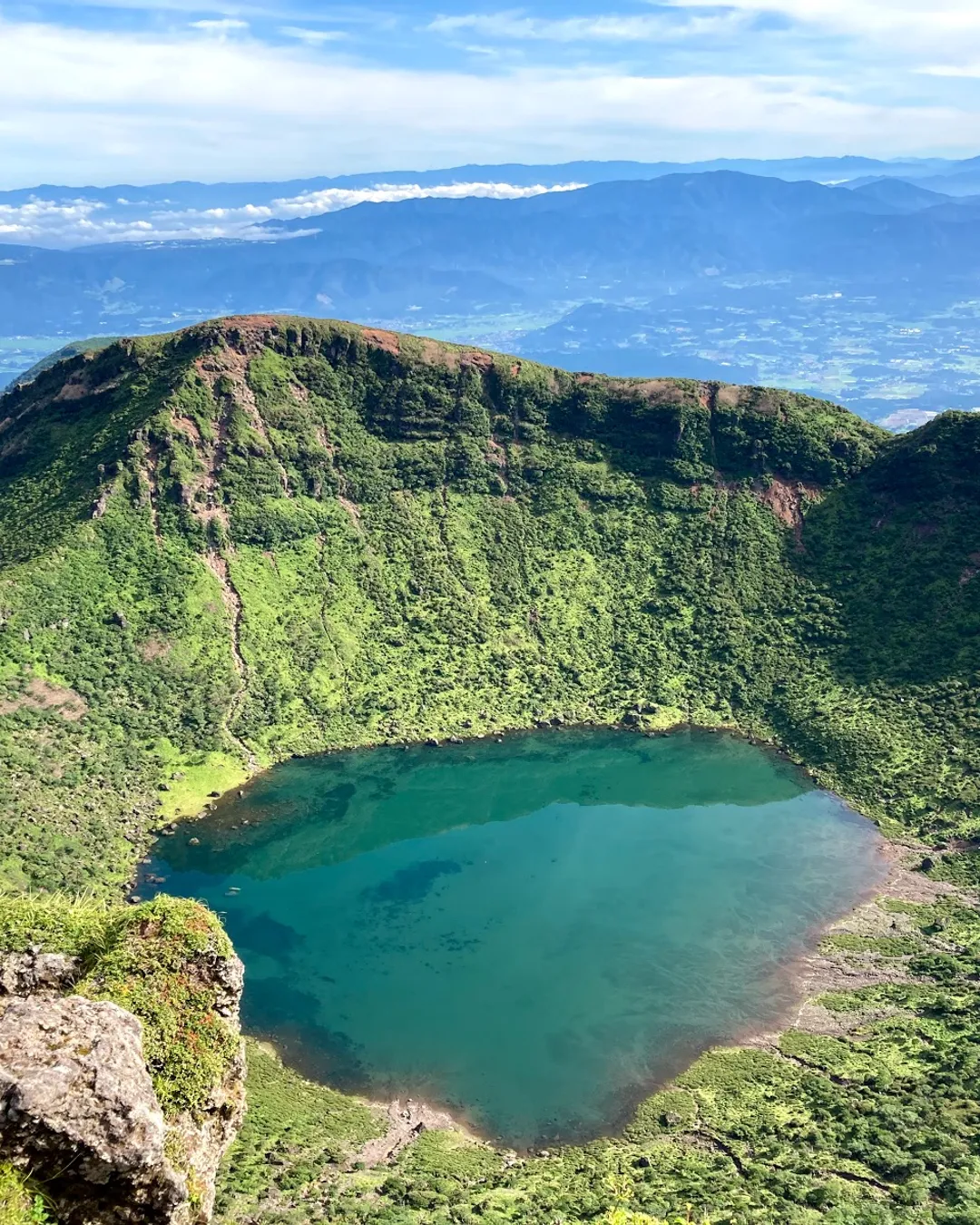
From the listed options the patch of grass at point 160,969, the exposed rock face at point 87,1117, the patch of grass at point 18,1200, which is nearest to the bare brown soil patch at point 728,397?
the patch of grass at point 160,969

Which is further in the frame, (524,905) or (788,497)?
(788,497)

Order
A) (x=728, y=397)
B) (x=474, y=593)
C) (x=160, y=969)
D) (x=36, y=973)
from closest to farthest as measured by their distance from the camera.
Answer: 1. (x=36, y=973)
2. (x=160, y=969)
3. (x=474, y=593)
4. (x=728, y=397)

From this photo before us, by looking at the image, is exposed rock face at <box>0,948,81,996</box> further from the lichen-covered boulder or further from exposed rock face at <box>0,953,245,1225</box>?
the lichen-covered boulder

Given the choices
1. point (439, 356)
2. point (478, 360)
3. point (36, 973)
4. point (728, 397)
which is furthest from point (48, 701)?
point (728, 397)

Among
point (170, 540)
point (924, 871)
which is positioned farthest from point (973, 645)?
point (170, 540)

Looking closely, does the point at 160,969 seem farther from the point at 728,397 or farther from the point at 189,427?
the point at 728,397

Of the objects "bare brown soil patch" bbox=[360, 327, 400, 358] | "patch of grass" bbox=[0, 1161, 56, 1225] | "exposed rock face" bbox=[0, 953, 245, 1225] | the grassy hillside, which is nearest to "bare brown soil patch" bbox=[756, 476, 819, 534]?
the grassy hillside

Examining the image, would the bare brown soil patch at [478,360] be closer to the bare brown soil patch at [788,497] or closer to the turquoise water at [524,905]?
the bare brown soil patch at [788,497]
